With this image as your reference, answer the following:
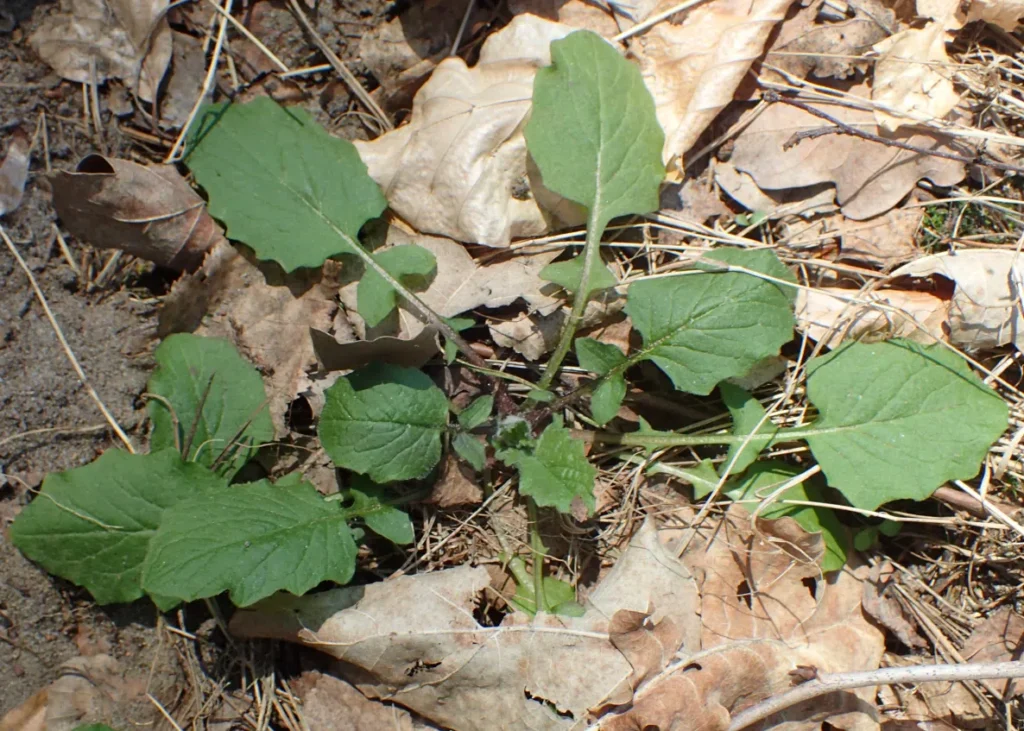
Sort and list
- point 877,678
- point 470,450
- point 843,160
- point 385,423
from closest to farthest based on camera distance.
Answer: point 877,678 < point 385,423 < point 470,450 < point 843,160

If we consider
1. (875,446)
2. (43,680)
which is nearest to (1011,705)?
(875,446)

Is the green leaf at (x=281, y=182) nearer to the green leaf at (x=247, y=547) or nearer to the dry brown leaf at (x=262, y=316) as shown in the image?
the dry brown leaf at (x=262, y=316)

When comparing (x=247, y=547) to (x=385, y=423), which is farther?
(x=385, y=423)

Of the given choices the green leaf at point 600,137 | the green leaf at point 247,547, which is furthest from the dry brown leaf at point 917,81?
the green leaf at point 247,547

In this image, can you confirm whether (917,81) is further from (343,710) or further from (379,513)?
(343,710)

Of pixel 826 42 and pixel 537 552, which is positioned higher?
pixel 826 42

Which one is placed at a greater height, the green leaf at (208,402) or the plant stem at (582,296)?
the plant stem at (582,296)

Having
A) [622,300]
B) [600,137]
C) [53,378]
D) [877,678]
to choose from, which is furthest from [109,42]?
[877,678]
